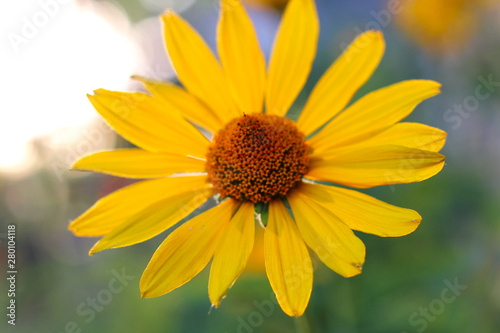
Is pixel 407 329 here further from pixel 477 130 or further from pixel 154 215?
pixel 477 130

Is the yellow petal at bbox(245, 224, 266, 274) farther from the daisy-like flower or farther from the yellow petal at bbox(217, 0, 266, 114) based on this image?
the yellow petal at bbox(217, 0, 266, 114)

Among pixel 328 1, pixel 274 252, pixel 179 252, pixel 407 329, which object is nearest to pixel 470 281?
pixel 407 329

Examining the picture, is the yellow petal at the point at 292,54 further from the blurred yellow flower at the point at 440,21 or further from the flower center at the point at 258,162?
the blurred yellow flower at the point at 440,21

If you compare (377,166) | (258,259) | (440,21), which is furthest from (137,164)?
(440,21)

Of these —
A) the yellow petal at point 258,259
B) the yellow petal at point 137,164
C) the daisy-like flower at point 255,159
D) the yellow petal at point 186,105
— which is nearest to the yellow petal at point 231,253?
the daisy-like flower at point 255,159

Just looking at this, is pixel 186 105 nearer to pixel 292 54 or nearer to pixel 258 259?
pixel 292 54
